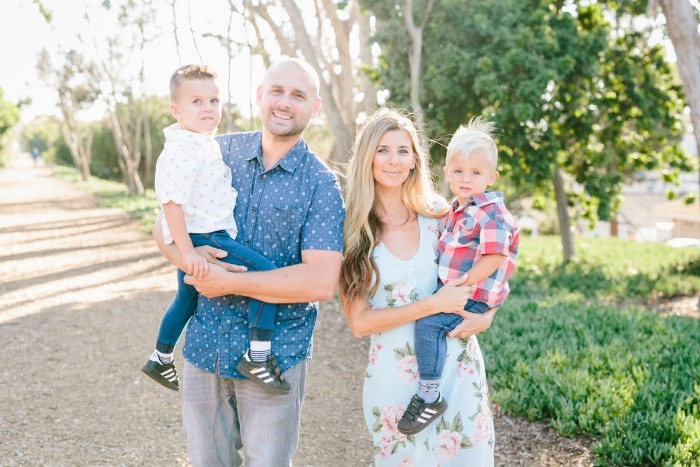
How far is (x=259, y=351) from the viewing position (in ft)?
8.18

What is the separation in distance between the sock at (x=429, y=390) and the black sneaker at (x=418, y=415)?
0.6 inches

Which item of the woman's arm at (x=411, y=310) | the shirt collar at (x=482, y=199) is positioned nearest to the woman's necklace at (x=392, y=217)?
the shirt collar at (x=482, y=199)

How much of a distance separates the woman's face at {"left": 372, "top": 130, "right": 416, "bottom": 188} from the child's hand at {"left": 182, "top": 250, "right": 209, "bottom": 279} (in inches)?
32.8

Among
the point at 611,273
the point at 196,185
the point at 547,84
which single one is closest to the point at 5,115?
the point at 547,84

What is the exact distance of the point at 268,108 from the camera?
2.63 metres

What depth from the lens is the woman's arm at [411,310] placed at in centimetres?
272

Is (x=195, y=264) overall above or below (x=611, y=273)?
above

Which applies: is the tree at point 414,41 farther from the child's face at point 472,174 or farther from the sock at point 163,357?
the sock at point 163,357

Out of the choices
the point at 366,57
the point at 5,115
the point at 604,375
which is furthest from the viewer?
the point at 5,115

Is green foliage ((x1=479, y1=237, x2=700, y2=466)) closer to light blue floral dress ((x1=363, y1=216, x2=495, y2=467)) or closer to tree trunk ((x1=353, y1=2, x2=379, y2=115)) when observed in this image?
light blue floral dress ((x1=363, y1=216, x2=495, y2=467))

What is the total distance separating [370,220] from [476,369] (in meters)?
0.80

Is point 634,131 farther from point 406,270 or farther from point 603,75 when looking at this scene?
point 406,270

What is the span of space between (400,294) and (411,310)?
14 cm

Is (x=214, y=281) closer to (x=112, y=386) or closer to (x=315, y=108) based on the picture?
(x=315, y=108)
